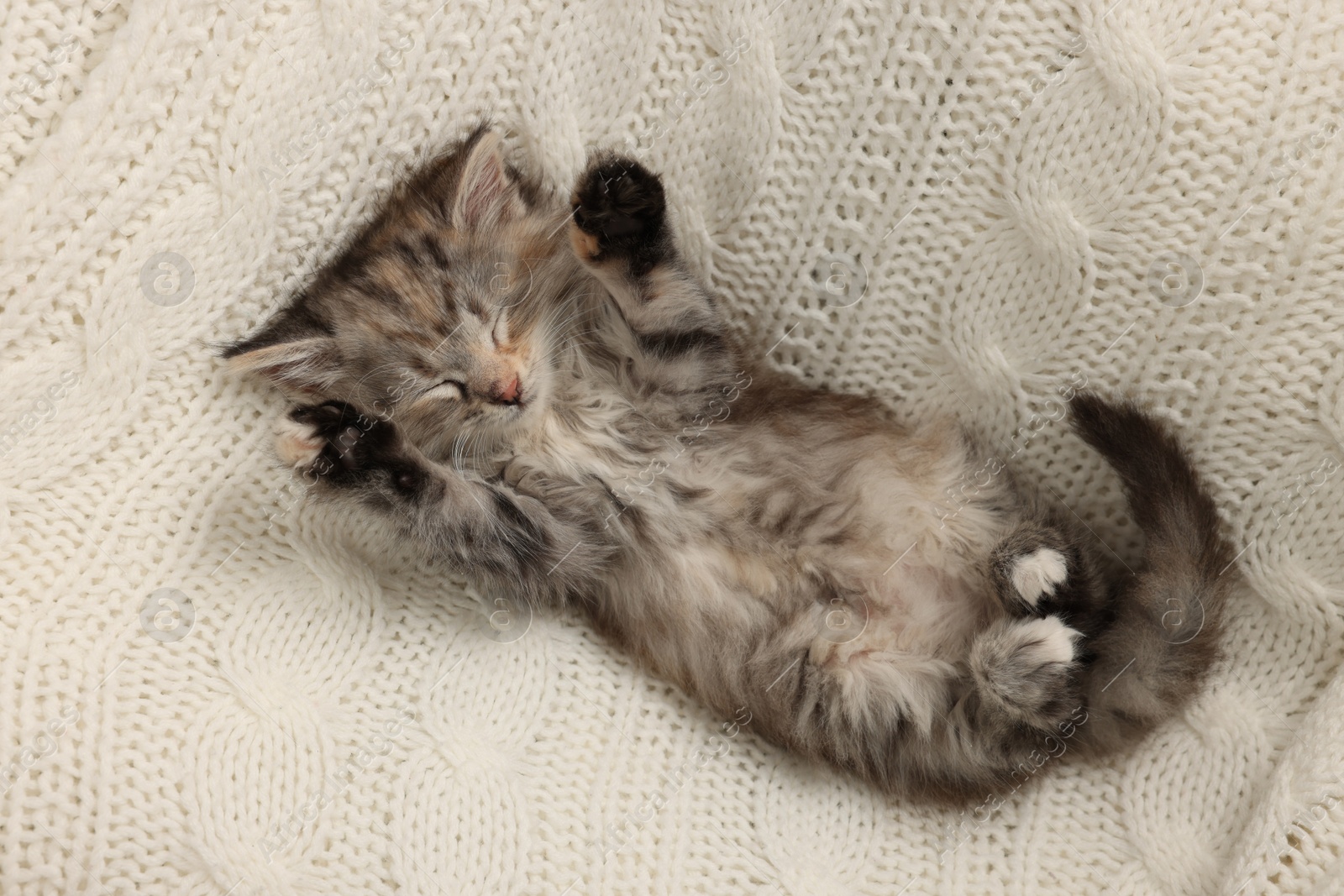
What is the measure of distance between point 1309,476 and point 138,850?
2.30 metres

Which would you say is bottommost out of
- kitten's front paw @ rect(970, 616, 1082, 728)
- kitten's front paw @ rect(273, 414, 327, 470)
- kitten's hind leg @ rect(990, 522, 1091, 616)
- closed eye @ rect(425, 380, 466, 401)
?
kitten's front paw @ rect(970, 616, 1082, 728)

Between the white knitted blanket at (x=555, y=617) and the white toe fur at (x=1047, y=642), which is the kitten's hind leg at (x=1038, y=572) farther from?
the white knitted blanket at (x=555, y=617)

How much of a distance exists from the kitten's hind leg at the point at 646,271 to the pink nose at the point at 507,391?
277mm

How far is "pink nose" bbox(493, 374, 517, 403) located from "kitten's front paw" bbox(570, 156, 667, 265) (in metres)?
0.29

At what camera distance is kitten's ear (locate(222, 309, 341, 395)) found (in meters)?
1.64

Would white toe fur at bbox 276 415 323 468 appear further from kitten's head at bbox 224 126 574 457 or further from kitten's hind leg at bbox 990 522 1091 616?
kitten's hind leg at bbox 990 522 1091 616

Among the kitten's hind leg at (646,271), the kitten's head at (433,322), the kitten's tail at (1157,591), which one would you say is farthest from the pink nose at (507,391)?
the kitten's tail at (1157,591)

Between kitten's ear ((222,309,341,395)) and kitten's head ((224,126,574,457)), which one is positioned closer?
kitten's ear ((222,309,341,395))

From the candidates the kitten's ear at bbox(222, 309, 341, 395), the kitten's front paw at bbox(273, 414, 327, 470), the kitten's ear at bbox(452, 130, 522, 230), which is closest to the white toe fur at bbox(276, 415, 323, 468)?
the kitten's front paw at bbox(273, 414, 327, 470)

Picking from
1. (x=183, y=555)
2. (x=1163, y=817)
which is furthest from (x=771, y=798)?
(x=183, y=555)

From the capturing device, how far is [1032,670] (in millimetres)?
1623

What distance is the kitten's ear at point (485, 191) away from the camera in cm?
175

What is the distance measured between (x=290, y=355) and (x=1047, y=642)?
155cm

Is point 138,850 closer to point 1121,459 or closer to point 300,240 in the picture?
point 300,240
